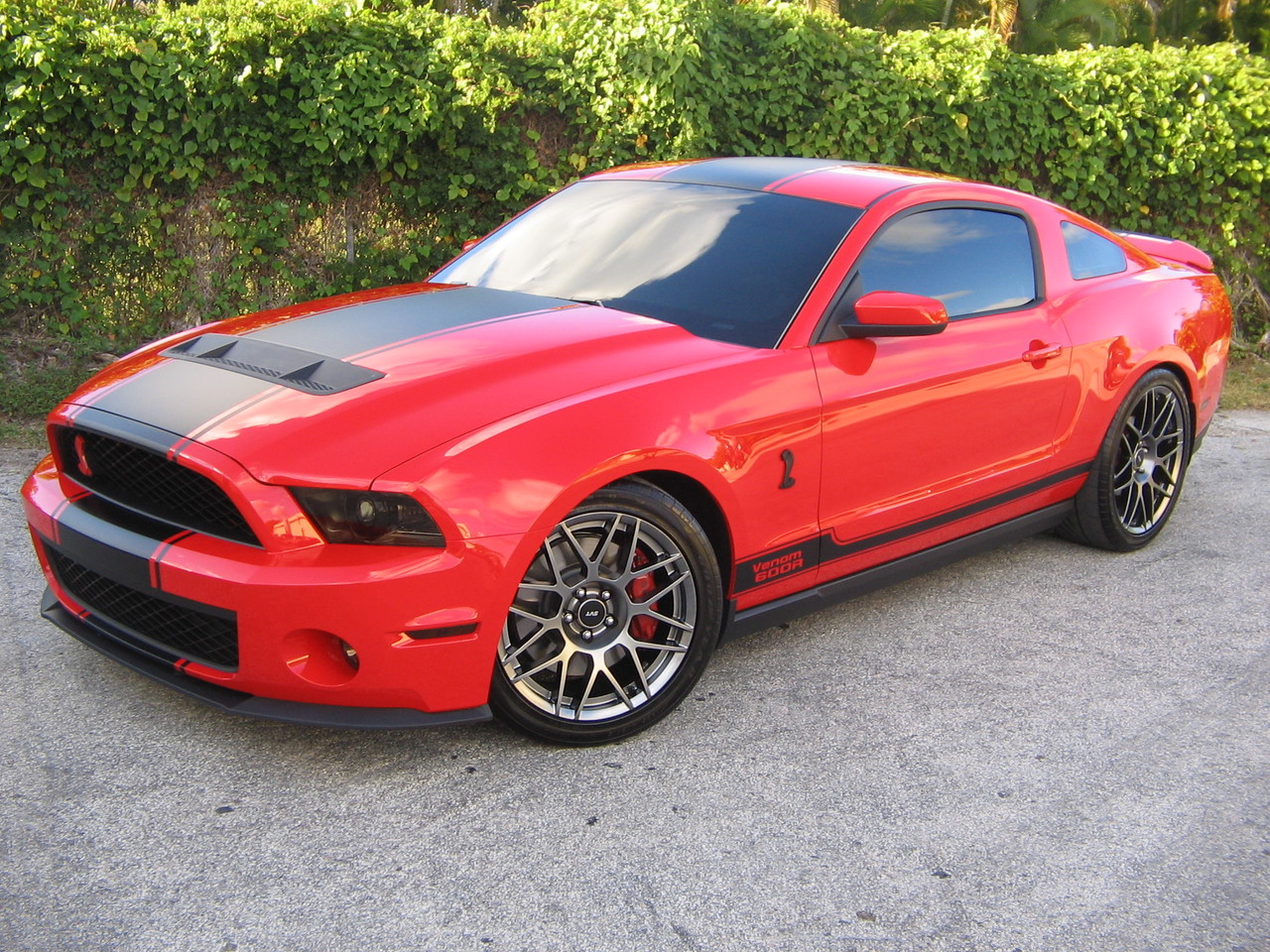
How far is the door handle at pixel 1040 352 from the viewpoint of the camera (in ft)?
14.6

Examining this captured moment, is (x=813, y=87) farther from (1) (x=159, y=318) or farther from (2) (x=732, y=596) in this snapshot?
(2) (x=732, y=596)

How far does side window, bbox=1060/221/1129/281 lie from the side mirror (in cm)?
131

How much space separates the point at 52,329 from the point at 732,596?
5037mm

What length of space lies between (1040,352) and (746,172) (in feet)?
4.06

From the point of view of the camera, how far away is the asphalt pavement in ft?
8.70

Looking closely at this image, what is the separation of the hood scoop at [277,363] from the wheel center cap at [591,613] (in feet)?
2.66

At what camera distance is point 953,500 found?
4.30 m

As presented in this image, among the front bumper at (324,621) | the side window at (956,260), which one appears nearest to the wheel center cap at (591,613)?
the front bumper at (324,621)

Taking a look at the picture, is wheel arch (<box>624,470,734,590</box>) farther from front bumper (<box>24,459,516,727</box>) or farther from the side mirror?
the side mirror

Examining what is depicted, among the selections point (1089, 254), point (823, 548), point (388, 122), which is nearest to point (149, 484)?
point (823, 548)

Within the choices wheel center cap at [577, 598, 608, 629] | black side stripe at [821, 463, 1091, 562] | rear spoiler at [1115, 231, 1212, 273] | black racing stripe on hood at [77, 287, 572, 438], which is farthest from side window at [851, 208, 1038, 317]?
rear spoiler at [1115, 231, 1212, 273]

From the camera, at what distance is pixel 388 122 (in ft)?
23.2

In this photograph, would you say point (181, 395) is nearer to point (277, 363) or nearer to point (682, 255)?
point (277, 363)

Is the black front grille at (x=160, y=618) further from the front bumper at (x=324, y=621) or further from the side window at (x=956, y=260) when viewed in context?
the side window at (x=956, y=260)
